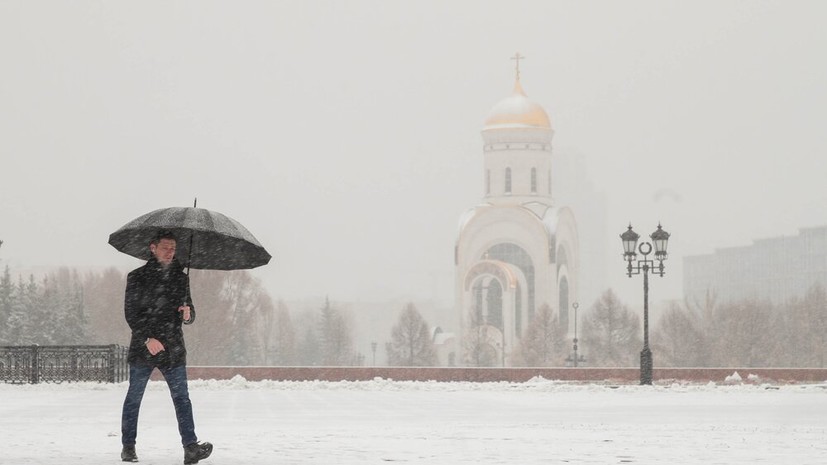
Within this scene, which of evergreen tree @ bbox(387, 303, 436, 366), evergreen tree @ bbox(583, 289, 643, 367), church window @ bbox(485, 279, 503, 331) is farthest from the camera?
church window @ bbox(485, 279, 503, 331)

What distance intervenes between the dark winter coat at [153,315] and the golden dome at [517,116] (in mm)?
97292

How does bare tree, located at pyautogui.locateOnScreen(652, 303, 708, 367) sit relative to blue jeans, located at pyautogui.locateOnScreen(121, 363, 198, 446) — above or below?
above

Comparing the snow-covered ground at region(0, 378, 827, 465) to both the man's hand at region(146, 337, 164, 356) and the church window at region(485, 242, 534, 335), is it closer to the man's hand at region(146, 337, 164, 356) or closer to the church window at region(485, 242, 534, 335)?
the man's hand at region(146, 337, 164, 356)

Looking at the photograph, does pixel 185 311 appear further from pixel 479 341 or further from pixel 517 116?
pixel 517 116

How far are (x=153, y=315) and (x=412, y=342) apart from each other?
78.3 meters

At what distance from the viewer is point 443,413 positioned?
17078mm

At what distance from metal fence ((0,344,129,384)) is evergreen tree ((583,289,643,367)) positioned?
179 ft

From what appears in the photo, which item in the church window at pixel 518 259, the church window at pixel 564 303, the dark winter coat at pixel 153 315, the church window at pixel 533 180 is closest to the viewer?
the dark winter coat at pixel 153 315

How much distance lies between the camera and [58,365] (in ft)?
87.0

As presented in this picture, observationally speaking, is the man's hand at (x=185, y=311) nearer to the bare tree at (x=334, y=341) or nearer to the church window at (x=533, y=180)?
the bare tree at (x=334, y=341)

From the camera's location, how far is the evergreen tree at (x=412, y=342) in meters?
89.0

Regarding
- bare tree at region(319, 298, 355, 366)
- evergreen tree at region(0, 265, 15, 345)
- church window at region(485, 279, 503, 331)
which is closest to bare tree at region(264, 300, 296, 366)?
bare tree at region(319, 298, 355, 366)

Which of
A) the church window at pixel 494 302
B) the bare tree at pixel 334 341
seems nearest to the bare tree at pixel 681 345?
the church window at pixel 494 302

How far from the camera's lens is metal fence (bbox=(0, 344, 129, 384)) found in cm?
2612
